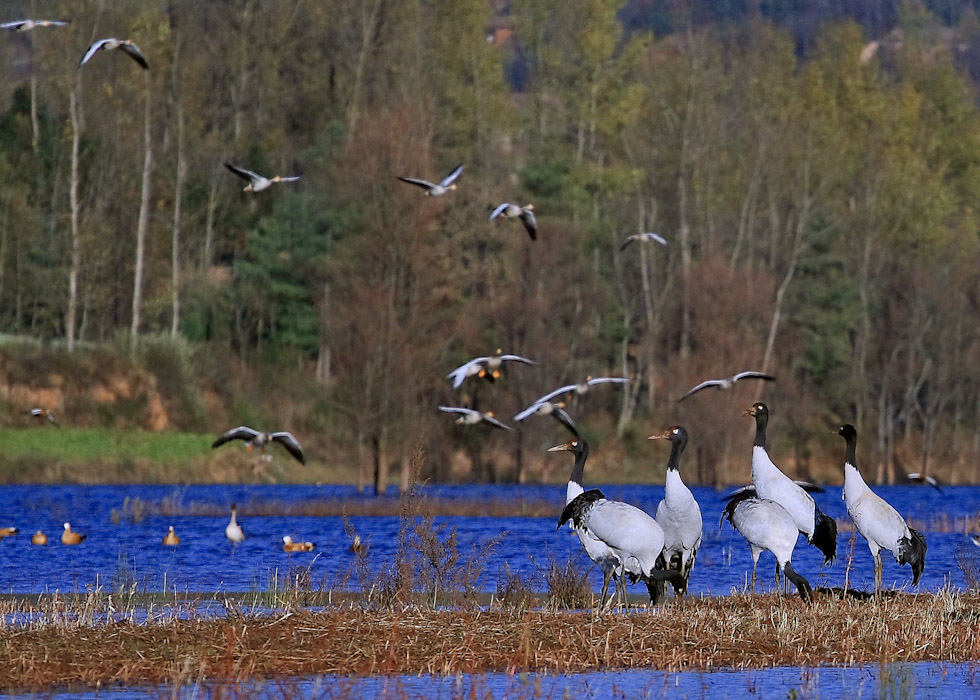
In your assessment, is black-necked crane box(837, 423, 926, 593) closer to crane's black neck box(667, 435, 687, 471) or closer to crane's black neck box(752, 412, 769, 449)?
crane's black neck box(752, 412, 769, 449)

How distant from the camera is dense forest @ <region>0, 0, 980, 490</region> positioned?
207 feet

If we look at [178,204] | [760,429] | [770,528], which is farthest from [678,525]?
[178,204]

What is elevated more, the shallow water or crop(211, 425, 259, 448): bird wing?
crop(211, 425, 259, 448): bird wing

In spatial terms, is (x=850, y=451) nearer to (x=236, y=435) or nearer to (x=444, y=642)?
(x=444, y=642)

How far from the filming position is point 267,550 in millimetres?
29812

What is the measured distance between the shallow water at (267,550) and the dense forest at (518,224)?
1461cm

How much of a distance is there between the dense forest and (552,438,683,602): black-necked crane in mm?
A: 38027

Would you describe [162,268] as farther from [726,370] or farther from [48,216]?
[726,370]

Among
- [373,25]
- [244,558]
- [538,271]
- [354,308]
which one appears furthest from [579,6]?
[244,558]

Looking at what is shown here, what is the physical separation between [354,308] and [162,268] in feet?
72.4

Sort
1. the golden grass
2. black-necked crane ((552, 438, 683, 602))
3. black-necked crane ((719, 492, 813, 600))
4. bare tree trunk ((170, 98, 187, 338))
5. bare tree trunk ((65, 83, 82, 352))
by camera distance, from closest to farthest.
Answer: the golden grass → black-necked crane ((552, 438, 683, 602)) → black-necked crane ((719, 492, 813, 600)) → bare tree trunk ((65, 83, 82, 352)) → bare tree trunk ((170, 98, 187, 338))

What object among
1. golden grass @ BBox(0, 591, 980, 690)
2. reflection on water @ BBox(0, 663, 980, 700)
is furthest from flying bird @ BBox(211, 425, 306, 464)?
reflection on water @ BBox(0, 663, 980, 700)

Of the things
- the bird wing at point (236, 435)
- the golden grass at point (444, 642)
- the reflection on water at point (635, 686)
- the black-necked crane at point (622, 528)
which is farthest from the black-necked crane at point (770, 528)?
the bird wing at point (236, 435)

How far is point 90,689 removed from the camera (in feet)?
41.7
